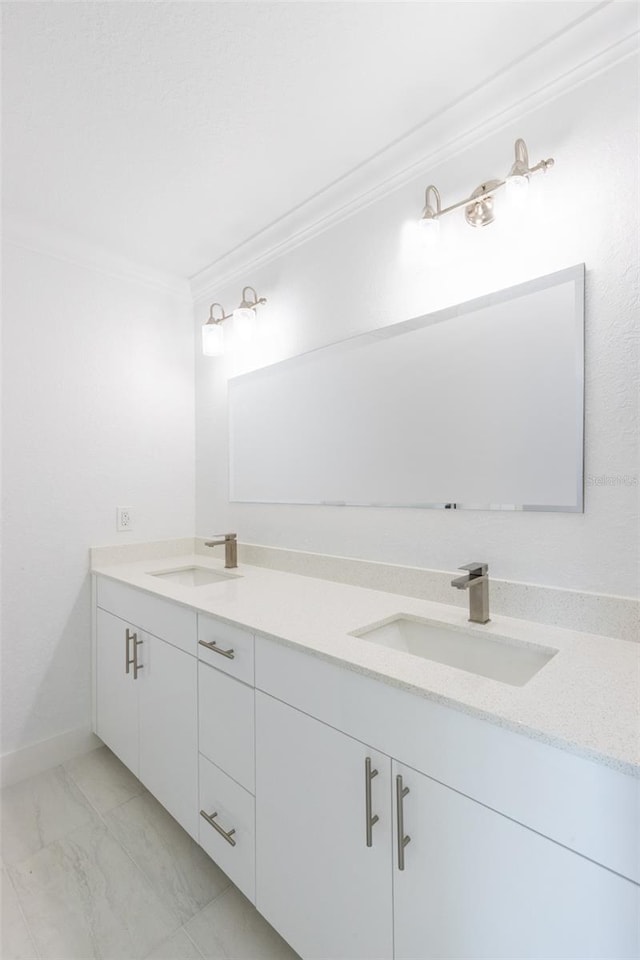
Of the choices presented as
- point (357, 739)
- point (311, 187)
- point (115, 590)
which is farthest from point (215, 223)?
point (357, 739)

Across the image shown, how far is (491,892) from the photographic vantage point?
2.51ft

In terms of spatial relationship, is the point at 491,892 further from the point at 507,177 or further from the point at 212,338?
the point at 212,338

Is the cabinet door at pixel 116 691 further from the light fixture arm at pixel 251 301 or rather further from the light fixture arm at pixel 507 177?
the light fixture arm at pixel 507 177

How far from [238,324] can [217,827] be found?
1.89 m

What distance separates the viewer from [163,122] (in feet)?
4.63

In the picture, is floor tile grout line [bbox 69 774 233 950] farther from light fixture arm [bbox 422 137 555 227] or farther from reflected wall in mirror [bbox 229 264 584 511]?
light fixture arm [bbox 422 137 555 227]

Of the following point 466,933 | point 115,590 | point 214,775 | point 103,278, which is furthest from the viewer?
point 103,278

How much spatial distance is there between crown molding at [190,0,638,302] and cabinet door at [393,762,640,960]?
170 centimetres

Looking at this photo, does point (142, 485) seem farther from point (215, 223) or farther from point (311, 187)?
point (311, 187)

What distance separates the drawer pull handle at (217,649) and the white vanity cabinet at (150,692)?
0.07m

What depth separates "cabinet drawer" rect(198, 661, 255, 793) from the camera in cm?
122

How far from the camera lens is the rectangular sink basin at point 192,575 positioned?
2.07m

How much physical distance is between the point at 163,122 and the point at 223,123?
0.61ft

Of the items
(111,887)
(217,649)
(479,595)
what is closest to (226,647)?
(217,649)
